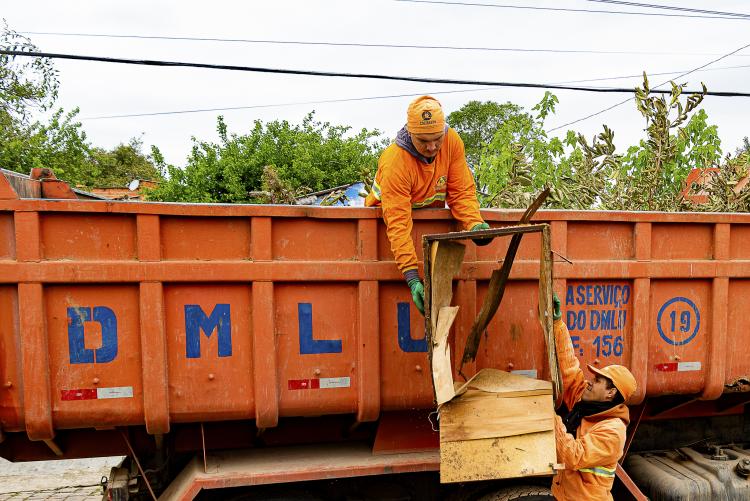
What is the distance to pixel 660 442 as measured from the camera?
397 cm

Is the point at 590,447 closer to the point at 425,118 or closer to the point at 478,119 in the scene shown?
the point at 425,118

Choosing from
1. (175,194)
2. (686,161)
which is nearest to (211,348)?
(686,161)

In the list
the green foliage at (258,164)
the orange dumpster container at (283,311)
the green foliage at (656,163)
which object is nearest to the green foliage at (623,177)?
the green foliage at (656,163)

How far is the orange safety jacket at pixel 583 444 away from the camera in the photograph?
2.88m

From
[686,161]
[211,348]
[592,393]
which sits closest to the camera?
[211,348]

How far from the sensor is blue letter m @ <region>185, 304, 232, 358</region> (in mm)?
2840

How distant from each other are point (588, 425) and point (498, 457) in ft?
2.43

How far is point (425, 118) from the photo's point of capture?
2879 millimetres

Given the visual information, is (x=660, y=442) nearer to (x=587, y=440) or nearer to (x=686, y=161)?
(x=587, y=440)

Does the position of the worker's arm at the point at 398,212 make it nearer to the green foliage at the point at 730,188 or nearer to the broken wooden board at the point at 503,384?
the broken wooden board at the point at 503,384

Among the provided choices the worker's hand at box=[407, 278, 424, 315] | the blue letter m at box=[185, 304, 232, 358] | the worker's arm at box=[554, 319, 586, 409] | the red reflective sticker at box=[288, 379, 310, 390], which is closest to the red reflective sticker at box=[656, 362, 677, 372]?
the worker's arm at box=[554, 319, 586, 409]

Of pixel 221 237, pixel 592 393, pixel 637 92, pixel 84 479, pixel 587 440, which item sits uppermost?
pixel 637 92

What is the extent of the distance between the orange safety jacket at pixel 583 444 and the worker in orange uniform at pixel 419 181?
828 mm

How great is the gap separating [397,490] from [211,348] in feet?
4.55
